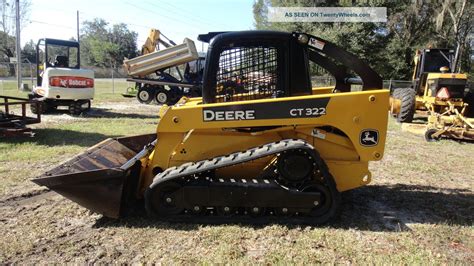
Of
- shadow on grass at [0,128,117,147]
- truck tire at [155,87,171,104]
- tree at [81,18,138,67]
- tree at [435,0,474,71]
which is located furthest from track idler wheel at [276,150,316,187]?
tree at [81,18,138,67]

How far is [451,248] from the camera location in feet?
12.6

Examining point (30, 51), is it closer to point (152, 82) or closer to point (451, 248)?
point (152, 82)

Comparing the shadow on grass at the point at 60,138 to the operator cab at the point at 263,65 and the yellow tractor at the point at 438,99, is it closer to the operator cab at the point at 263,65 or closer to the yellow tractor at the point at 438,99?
the operator cab at the point at 263,65

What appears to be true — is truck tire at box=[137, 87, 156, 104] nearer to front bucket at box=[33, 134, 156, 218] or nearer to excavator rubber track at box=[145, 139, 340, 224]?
front bucket at box=[33, 134, 156, 218]

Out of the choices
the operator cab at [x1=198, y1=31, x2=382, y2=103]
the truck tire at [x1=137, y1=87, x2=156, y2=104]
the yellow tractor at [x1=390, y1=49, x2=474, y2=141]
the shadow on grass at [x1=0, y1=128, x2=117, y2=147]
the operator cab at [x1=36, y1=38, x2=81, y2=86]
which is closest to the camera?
the operator cab at [x1=198, y1=31, x2=382, y2=103]

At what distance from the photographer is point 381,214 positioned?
4719 millimetres

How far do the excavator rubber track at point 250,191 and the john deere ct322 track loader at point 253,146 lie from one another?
0.03 ft

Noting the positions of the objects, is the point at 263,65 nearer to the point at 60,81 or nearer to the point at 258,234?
the point at 258,234

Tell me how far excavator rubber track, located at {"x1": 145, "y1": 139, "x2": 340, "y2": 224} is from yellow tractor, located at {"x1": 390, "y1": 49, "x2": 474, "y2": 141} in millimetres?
6687

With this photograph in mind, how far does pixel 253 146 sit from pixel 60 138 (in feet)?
20.2

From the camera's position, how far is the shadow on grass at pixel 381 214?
13.9ft

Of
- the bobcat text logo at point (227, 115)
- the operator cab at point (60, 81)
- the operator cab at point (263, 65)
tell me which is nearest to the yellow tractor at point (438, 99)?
the operator cab at point (263, 65)

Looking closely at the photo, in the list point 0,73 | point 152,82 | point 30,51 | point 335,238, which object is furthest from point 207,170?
point 30,51

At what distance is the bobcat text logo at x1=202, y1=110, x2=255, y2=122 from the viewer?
4.29m
